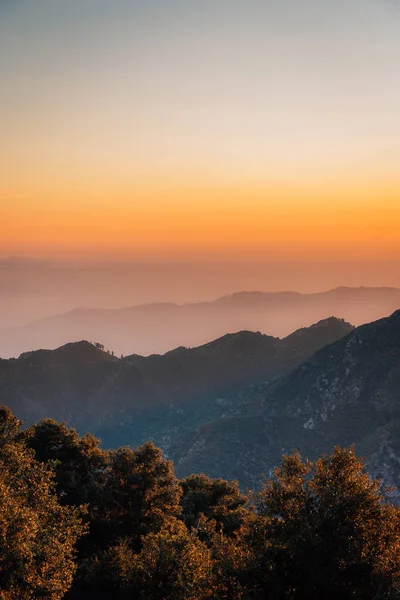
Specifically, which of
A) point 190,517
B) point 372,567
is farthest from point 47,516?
point 190,517

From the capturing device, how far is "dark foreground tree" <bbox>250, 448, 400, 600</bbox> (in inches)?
1172

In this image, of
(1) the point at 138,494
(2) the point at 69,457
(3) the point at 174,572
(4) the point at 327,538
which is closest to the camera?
(4) the point at 327,538

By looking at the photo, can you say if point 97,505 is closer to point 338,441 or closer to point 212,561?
point 212,561

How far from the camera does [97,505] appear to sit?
179 ft

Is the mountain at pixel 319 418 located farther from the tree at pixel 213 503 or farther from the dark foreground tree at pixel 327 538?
the dark foreground tree at pixel 327 538

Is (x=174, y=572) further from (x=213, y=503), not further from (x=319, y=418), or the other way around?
(x=319, y=418)

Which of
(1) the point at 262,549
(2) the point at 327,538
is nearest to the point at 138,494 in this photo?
(1) the point at 262,549

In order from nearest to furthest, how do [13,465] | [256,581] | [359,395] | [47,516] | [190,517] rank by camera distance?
1. [256,581]
2. [47,516]
3. [13,465]
4. [190,517]
5. [359,395]

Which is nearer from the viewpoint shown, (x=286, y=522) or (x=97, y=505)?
(x=286, y=522)

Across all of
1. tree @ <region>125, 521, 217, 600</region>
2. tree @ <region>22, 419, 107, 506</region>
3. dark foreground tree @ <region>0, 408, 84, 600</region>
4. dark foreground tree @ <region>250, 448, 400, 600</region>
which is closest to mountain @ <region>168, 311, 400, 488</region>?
tree @ <region>22, 419, 107, 506</region>

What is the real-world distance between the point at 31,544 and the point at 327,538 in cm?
1769

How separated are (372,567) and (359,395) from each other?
15561 centimetres

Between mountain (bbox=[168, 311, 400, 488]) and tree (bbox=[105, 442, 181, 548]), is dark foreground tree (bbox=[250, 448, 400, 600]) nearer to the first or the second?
tree (bbox=[105, 442, 181, 548])

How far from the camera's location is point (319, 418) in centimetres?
17750
